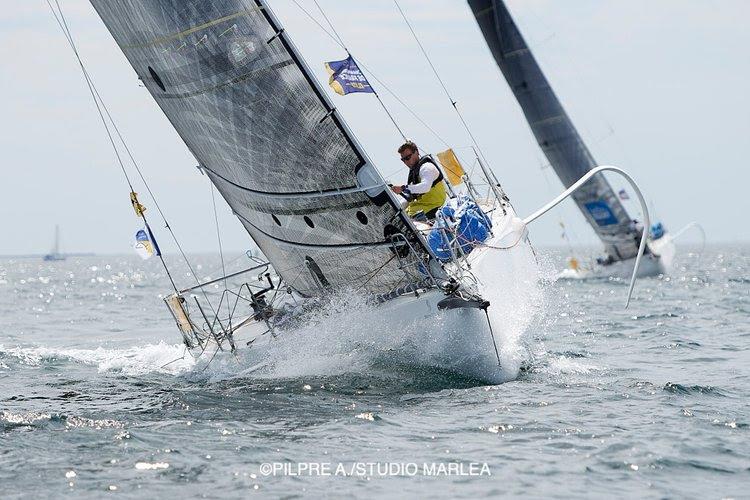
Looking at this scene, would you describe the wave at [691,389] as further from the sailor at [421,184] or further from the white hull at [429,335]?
the sailor at [421,184]

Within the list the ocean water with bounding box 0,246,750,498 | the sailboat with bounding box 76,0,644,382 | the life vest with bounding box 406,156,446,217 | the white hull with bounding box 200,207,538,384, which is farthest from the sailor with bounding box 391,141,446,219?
the ocean water with bounding box 0,246,750,498

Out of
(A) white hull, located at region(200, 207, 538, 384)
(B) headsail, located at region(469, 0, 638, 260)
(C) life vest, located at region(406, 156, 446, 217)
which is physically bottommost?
(A) white hull, located at region(200, 207, 538, 384)

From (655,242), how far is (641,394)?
27.8 m

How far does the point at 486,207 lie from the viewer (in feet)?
45.9

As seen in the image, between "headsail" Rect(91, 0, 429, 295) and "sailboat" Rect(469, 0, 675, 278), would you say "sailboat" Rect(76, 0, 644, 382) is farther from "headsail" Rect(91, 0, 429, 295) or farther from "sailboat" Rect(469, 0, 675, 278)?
"sailboat" Rect(469, 0, 675, 278)

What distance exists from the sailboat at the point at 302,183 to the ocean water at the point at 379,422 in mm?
390

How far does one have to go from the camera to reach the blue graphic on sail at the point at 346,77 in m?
9.91

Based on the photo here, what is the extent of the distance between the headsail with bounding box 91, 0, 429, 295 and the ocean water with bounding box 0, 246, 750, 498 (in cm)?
70

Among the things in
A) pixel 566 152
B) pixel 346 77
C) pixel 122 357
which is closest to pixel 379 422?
pixel 346 77

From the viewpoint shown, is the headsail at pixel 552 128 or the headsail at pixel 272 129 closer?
the headsail at pixel 272 129

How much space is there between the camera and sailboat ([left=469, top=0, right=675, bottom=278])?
27000 millimetres

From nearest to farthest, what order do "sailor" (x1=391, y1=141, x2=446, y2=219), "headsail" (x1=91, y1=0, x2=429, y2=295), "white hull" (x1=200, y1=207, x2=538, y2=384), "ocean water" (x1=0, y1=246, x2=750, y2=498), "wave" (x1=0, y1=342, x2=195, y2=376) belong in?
"ocean water" (x1=0, y1=246, x2=750, y2=498) → "white hull" (x1=200, y1=207, x2=538, y2=384) → "headsail" (x1=91, y1=0, x2=429, y2=295) → "sailor" (x1=391, y1=141, x2=446, y2=219) → "wave" (x1=0, y1=342, x2=195, y2=376)

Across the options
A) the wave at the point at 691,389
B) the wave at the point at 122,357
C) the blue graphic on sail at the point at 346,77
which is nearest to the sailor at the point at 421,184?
the blue graphic on sail at the point at 346,77

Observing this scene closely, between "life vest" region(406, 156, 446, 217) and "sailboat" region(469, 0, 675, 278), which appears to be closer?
"life vest" region(406, 156, 446, 217)
